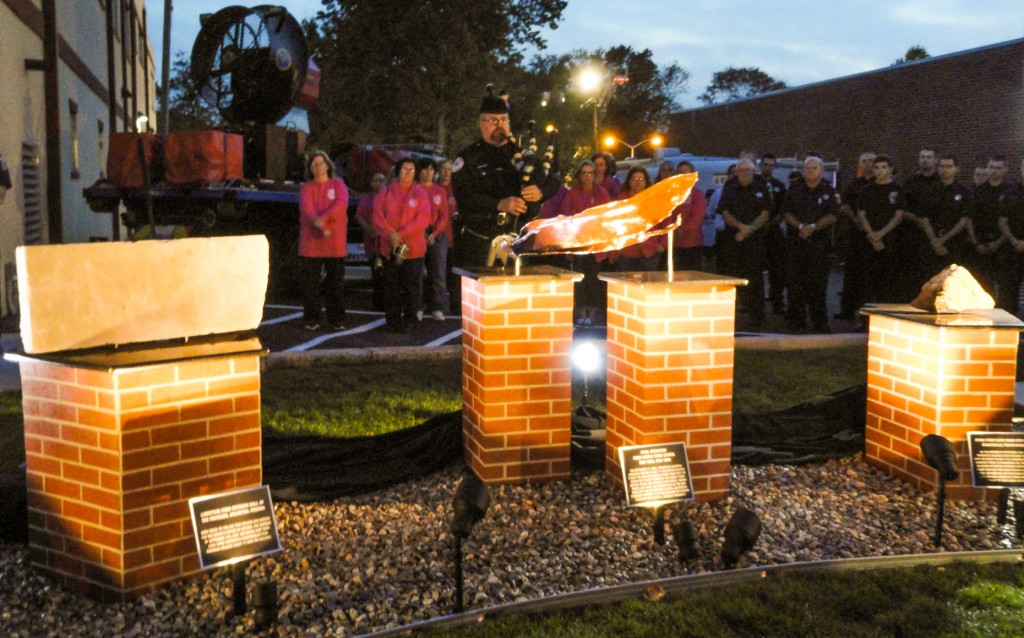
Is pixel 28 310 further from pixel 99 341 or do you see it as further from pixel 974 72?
pixel 974 72

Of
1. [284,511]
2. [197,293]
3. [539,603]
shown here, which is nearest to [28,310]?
[197,293]

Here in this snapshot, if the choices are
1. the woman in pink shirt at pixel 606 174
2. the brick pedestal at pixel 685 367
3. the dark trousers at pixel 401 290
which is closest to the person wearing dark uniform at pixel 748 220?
the woman in pink shirt at pixel 606 174

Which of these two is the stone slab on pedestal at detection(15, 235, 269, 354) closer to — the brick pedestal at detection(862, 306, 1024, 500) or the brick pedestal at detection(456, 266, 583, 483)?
the brick pedestal at detection(456, 266, 583, 483)

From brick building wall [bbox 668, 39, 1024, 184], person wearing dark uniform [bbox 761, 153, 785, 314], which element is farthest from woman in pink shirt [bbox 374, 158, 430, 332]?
brick building wall [bbox 668, 39, 1024, 184]

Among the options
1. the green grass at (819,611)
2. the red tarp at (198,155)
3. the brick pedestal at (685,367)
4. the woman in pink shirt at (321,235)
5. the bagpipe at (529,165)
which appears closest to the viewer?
the green grass at (819,611)

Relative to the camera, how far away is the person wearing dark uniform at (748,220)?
11203 millimetres

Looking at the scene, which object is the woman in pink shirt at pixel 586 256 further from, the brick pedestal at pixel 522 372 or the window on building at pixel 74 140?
the window on building at pixel 74 140

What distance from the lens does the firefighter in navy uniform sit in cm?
602

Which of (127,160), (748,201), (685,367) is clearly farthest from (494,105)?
(127,160)

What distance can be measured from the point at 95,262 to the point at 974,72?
2501cm

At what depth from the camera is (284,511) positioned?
14.9 feet

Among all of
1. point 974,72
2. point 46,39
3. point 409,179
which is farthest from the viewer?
point 974,72

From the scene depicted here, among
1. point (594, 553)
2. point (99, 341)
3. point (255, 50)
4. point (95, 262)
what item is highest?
point (255, 50)

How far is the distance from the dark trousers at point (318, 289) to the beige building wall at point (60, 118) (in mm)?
2893
